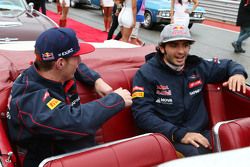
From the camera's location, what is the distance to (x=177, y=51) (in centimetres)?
269

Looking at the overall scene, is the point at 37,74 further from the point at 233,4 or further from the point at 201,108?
the point at 233,4

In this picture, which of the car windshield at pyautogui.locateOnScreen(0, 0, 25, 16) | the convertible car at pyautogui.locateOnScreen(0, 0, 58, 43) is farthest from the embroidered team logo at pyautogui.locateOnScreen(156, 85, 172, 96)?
the car windshield at pyautogui.locateOnScreen(0, 0, 25, 16)

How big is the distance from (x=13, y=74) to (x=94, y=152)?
105 cm

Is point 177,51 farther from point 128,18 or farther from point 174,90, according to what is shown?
point 128,18

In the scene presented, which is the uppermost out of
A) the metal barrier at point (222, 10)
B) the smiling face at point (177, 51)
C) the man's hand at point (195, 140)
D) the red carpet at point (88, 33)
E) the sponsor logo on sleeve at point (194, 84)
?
the smiling face at point (177, 51)

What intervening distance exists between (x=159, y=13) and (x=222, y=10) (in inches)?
179

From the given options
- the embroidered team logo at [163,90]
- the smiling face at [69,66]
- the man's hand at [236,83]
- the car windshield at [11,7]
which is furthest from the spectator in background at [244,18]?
the smiling face at [69,66]

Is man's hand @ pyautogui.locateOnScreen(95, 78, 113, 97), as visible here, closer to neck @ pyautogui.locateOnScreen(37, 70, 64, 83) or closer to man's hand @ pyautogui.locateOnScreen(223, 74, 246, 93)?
neck @ pyautogui.locateOnScreen(37, 70, 64, 83)

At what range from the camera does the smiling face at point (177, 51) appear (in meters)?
2.69

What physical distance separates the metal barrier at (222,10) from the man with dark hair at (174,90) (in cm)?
1152

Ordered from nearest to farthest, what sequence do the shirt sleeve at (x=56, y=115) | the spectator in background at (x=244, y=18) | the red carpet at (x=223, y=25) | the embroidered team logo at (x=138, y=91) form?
the shirt sleeve at (x=56, y=115) → the embroidered team logo at (x=138, y=91) → the spectator in background at (x=244, y=18) → the red carpet at (x=223, y=25)

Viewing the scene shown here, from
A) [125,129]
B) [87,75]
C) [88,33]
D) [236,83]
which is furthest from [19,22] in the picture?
[88,33]

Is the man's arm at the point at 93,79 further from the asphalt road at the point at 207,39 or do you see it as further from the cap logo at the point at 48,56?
the asphalt road at the point at 207,39

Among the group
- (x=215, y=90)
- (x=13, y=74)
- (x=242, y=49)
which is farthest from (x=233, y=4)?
(x=13, y=74)
